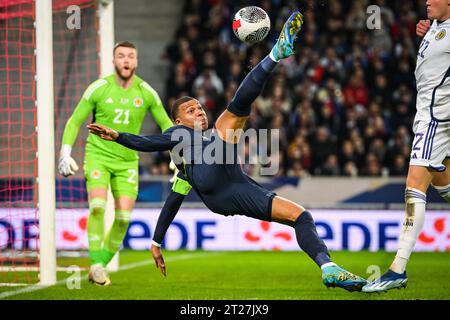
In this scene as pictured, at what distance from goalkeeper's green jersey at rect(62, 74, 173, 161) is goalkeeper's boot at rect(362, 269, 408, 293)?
10.7 feet

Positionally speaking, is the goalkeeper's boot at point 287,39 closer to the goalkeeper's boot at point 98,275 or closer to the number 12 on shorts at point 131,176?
the number 12 on shorts at point 131,176

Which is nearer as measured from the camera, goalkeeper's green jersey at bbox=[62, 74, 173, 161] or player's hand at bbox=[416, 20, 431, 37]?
player's hand at bbox=[416, 20, 431, 37]

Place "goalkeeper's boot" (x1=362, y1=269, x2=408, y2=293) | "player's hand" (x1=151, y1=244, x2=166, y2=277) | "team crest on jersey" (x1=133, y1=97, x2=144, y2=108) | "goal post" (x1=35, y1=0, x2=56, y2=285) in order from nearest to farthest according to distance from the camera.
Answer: "goalkeeper's boot" (x1=362, y1=269, x2=408, y2=293)
"player's hand" (x1=151, y1=244, x2=166, y2=277)
"team crest on jersey" (x1=133, y1=97, x2=144, y2=108)
"goal post" (x1=35, y1=0, x2=56, y2=285)

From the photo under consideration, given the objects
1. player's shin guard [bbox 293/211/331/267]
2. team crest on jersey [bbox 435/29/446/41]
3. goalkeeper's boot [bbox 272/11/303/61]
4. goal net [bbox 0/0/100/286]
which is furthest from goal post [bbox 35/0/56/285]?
team crest on jersey [bbox 435/29/446/41]

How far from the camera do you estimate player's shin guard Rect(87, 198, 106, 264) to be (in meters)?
8.98

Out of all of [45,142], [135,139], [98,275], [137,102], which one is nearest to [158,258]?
[135,139]

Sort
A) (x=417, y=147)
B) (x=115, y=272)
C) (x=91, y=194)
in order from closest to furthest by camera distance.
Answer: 1. (x=417, y=147)
2. (x=91, y=194)
3. (x=115, y=272)

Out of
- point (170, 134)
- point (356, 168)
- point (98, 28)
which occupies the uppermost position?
point (98, 28)

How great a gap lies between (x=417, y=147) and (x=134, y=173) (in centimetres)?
333

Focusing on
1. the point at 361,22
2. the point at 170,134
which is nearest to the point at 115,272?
the point at 170,134

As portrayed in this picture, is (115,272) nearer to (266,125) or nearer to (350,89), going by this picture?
(266,125)

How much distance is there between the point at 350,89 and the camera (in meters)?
16.7

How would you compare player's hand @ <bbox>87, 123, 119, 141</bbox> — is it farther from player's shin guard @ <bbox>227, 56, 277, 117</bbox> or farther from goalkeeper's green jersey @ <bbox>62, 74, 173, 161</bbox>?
goalkeeper's green jersey @ <bbox>62, 74, 173, 161</bbox>

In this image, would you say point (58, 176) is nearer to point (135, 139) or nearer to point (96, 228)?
A: point (96, 228)
